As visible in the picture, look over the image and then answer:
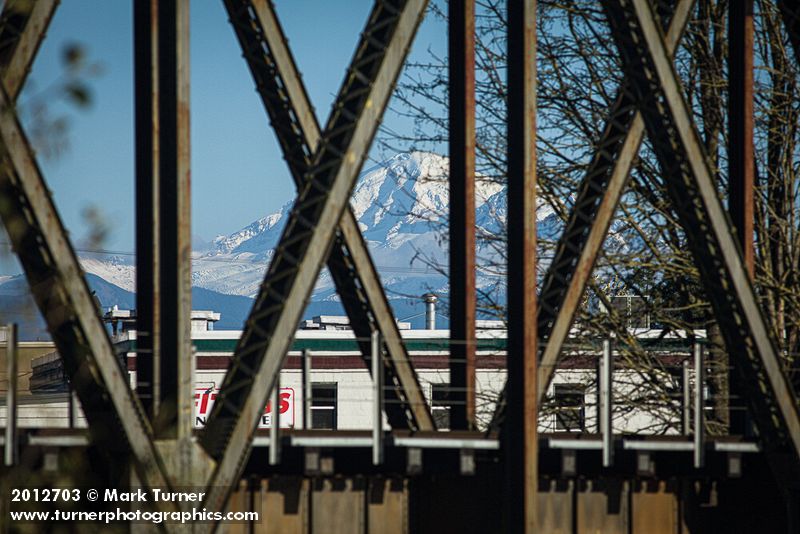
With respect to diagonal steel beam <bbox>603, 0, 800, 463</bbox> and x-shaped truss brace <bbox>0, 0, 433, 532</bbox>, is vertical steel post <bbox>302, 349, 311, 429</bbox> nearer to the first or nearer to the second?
x-shaped truss brace <bbox>0, 0, 433, 532</bbox>

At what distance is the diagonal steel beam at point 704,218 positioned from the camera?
12750 millimetres

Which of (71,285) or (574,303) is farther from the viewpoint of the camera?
(574,303)

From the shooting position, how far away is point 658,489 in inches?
541

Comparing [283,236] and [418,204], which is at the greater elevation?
[418,204]

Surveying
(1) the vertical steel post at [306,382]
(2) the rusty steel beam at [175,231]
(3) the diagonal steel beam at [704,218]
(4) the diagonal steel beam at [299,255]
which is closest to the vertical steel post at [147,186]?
(2) the rusty steel beam at [175,231]

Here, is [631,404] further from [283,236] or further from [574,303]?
[283,236]

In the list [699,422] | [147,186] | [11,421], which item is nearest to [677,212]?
[699,422]

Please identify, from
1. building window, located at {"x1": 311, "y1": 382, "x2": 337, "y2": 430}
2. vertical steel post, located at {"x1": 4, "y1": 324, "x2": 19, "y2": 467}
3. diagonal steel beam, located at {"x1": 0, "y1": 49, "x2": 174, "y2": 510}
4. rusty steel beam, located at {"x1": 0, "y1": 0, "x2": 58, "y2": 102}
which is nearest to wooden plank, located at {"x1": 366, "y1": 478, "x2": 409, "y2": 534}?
diagonal steel beam, located at {"x1": 0, "y1": 49, "x2": 174, "y2": 510}

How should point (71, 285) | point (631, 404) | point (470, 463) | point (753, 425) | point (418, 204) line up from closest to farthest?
point (71, 285), point (470, 463), point (753, 425), point (631, 404), point (418, 204)

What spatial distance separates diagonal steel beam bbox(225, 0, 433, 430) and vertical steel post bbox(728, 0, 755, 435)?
462 cm

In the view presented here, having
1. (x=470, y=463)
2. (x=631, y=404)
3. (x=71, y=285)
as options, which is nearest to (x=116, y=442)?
(x=71, y=285)

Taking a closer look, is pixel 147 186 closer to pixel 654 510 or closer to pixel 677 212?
pixel 677 212

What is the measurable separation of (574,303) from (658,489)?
2.72m

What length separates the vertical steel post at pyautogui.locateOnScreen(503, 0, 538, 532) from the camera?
11930mm
